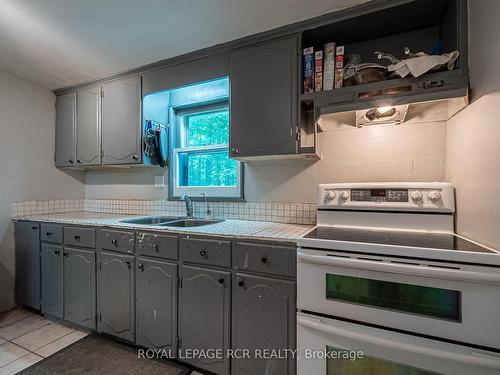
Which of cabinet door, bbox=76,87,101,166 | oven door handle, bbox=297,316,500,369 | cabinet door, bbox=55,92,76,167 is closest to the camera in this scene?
oven door handle, bbox=297,316,500,369

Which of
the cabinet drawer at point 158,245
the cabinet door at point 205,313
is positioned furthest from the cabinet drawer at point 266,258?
the cabinet drawer at point 158,245

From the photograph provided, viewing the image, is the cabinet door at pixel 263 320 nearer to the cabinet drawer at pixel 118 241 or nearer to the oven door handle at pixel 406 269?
the oven door handle at pixel 406 269

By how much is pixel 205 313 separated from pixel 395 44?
82.3 inches

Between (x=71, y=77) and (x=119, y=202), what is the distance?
50.3 inches

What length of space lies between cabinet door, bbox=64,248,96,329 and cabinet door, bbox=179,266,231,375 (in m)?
0.86

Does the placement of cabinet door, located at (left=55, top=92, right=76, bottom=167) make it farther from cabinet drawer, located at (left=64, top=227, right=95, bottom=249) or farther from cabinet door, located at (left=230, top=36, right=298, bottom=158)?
cabinet door, located at (left=230, top=36, right=298, bottom=158)

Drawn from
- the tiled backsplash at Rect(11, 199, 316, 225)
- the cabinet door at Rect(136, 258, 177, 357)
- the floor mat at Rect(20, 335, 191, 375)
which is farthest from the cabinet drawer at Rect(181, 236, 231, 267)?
the floor mat at Rect(20, 335, 191, 375)

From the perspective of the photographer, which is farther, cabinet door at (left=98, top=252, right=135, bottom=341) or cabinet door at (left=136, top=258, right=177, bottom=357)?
cabinet door at (left=98, top=252, right=135, bottom=341)

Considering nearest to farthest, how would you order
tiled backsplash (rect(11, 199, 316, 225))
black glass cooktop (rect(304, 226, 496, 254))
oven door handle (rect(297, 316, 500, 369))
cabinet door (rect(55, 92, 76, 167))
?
1. oven door handle (rect(297, 316, 500, 369))
2. black glass cooktop (rect(304, 226, 496, 254))
3. tiled backsplash (rect(11, 199, 316, 225))
4. cabinet door (rect(55, 92, 76, 167))

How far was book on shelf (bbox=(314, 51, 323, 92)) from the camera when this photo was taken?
1.58 meters

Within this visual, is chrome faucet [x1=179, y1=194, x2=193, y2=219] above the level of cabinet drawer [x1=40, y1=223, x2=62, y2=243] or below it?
above

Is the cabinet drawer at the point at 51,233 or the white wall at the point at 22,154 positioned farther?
the white wall at the point at 22,154

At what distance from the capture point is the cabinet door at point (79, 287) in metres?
1.94

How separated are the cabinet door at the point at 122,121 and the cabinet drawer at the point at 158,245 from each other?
82 centimetres
